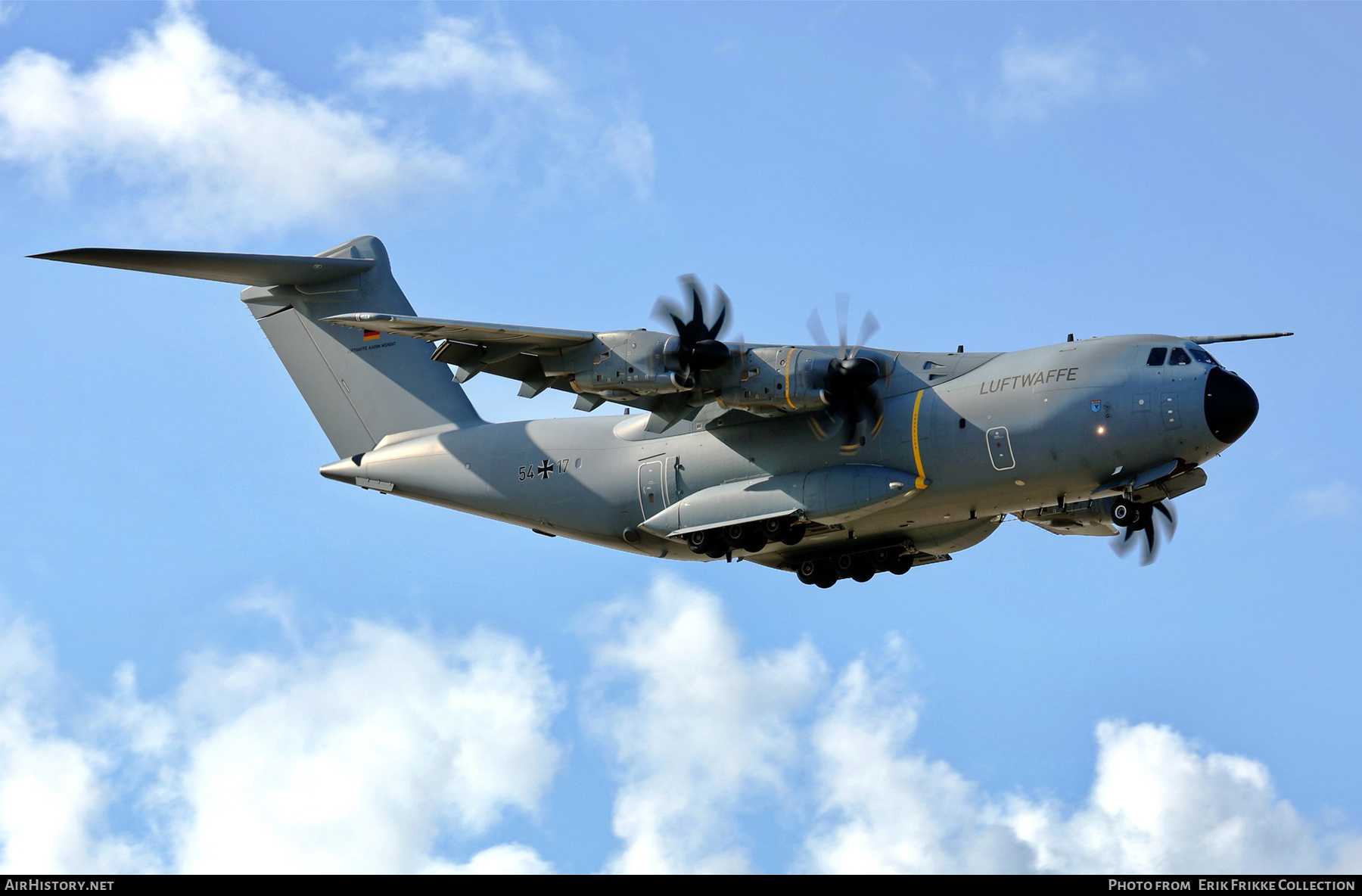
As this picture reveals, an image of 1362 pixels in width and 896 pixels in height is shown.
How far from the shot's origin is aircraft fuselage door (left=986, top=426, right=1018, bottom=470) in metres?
17.2

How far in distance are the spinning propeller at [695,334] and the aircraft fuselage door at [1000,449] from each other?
3.19 metres

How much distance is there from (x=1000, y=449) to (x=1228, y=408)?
248 cm

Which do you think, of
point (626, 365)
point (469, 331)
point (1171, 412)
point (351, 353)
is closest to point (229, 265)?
point (351, 353)

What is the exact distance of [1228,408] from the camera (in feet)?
53.8

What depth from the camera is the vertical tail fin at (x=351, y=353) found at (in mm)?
21953

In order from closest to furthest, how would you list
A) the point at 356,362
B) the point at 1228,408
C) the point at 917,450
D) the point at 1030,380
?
the point at 1228,408, the point at 1030,380, the point at 917,450, the point at 356,362

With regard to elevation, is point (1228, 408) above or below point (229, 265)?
below

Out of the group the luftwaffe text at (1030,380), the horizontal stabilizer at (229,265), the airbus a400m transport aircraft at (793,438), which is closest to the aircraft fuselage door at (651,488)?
the airbus a400m transport aircraft at (793,438)

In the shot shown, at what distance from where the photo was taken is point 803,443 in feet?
60.5

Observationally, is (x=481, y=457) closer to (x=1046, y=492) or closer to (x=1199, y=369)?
(x=1046, y=492)

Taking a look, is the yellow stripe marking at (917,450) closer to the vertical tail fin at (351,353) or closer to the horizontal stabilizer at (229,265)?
the vertical tail fin at (351,353)

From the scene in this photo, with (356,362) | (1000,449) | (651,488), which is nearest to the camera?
(1000,449)

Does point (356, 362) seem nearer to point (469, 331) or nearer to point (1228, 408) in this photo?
point (469, 331)
